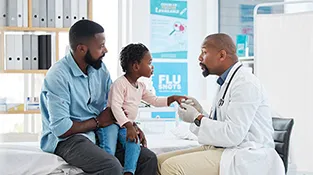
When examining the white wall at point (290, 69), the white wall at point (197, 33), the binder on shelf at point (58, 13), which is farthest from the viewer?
the white wall at point (197, 33)

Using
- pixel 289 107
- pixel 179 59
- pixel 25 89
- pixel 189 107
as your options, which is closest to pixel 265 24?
pixel 289 107

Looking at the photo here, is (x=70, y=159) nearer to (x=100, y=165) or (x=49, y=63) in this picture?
(x=100, y=165)

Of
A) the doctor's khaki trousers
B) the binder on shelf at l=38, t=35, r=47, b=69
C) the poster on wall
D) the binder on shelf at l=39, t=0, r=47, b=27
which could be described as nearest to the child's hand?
the doctor's khaki trousers

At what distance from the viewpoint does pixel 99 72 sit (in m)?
2.20

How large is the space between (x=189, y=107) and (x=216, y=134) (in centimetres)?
21

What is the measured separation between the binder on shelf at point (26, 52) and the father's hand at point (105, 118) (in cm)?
195

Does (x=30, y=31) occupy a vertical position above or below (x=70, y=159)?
A: above

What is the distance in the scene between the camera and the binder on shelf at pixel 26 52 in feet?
12.5

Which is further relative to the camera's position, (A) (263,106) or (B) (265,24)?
(B) (265,24)

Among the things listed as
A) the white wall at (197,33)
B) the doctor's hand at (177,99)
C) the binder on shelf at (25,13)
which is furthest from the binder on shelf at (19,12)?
the doctor's hand at (177,99)

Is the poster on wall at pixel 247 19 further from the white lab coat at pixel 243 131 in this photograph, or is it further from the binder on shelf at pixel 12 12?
the white lab coat at pixel 243 131

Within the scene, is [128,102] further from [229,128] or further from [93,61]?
[229,128]

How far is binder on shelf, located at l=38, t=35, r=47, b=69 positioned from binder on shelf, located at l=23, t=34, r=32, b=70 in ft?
0.26

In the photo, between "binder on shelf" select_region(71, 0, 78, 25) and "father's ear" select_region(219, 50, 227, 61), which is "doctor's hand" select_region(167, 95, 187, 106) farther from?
"binder on shelf" select_region(71, 0, 78, 25)
